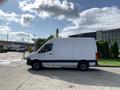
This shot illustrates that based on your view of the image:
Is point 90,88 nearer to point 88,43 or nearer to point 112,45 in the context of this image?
point 88,43

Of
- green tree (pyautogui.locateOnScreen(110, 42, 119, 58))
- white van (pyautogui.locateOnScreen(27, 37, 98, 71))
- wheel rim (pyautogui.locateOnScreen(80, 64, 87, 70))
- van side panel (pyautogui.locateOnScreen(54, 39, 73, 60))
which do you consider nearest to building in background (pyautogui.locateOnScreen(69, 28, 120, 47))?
green tree (pyautogui.locateOnScreen(110, 42, 119, 58))

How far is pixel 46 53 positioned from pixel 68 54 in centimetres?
167

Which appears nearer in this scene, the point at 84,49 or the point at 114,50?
the point at 84,49

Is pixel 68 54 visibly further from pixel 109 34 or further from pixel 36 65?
pixel 109 34

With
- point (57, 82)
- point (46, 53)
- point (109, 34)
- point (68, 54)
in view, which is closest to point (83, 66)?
point (68, 54)

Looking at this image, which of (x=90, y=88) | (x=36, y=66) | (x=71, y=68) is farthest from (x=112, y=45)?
(x=90, y=88)

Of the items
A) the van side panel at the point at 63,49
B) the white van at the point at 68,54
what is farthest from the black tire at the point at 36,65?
the van side panel at the point at 63,49

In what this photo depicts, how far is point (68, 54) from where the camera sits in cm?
1820

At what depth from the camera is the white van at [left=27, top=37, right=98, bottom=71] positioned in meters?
18.0

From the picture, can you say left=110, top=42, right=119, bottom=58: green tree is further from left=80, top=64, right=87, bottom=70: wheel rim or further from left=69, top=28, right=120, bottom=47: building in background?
left=69, top=28, right=120, bottom=47: building in background

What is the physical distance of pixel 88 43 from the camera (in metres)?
18.2

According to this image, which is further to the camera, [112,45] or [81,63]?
[112,45]

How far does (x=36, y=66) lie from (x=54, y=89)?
29.3 ft

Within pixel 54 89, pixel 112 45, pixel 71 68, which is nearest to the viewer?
pixel 54 89
